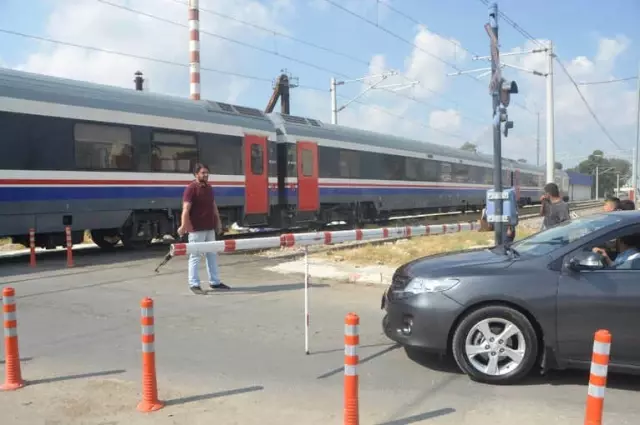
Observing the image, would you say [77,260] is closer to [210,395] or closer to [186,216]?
[186,216]

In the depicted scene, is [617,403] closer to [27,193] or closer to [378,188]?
[27,193]

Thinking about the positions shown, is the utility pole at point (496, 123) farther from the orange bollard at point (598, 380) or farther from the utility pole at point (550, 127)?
the utility pole at point (550, 127)

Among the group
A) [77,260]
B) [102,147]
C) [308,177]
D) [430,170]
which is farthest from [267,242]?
[430,170]

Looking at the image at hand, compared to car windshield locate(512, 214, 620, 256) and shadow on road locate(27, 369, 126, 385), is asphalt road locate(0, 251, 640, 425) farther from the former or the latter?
car windshield locate(512, 214, 620, 256)

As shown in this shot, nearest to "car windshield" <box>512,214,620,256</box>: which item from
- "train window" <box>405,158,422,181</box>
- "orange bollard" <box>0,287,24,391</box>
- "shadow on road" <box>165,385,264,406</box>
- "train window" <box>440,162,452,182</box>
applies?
"shadow on road" <box>165,385,264,406</box>

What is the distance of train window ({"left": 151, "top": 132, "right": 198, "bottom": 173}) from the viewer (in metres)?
14.0

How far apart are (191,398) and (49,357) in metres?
1.92

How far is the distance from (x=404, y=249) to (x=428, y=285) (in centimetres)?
858

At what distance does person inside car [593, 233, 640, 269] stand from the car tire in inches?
33.6

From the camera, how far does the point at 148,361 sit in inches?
169

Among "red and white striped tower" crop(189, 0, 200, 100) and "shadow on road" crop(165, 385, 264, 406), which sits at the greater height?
"red and white striped tower" crop(189, 0, 200, 100)

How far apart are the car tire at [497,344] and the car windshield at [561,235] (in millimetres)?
665

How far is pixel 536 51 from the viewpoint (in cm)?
2602

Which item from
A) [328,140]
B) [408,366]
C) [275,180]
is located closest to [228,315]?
[408,366]
